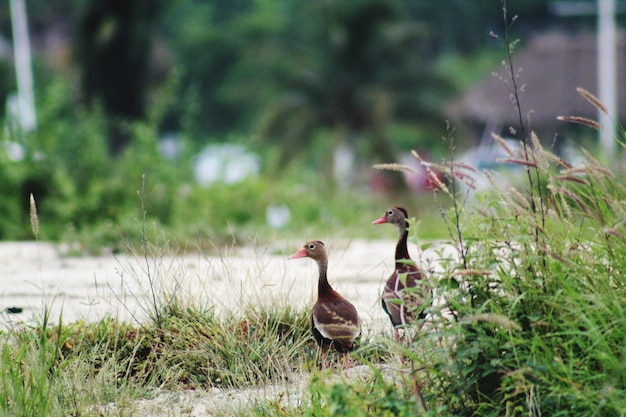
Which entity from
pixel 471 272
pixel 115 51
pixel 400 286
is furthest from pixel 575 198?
pixel 115 51

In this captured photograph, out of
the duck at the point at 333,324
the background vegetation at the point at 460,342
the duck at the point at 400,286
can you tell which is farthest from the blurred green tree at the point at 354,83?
the duck at the point at 333,324

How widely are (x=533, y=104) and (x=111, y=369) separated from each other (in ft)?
87.2

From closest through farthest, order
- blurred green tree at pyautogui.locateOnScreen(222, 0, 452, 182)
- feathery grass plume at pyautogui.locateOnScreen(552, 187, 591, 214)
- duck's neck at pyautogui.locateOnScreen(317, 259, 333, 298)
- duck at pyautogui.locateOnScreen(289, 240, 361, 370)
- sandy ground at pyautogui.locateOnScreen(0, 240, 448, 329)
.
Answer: feathery grass plume at pyautogui.locateOnScreen(552, 187, 591, 214) → duck at pyautogui.locateOnScreen(289, 240, 361, 370) → duck's neck at pyautogui.locateOnScreen(317, 259, 333, 298) → sandy ground at pyautogui.locateOnScreen(0, 240, 448, 329) → blurred green tree at pyautogui.locateOnScreen(222, 0, 452, 182)

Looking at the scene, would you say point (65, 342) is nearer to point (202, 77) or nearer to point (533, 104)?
point (533, 104)

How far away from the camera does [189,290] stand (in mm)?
4262

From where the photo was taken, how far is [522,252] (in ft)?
11.3

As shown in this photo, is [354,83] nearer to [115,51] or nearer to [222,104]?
[115,51]

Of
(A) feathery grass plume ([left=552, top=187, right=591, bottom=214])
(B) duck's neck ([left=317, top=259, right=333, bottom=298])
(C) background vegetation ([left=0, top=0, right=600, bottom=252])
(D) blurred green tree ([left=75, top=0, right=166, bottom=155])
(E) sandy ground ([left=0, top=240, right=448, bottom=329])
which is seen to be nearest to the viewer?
(A) feathery grass plume ([left=552, top=187, right=591, bottom=214])

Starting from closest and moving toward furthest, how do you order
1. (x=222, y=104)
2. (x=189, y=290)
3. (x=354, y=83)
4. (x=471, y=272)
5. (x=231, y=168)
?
(x=471, y=272)
(x=189, y=290)
(x=231, y=168)
(x=354, y=83)
(x=222, y=104)

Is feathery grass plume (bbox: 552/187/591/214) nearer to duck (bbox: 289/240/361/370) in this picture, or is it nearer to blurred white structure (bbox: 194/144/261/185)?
duck (bbox: 289/240/361/370)

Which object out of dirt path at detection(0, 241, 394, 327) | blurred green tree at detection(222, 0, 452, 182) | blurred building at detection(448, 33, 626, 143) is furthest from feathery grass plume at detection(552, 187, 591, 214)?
blurred building at detection(448, 33, 626, 143)

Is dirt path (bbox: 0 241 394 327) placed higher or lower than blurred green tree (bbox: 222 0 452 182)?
lower

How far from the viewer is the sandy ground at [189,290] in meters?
3.84

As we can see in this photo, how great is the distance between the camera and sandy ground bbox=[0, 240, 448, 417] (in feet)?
12.6
